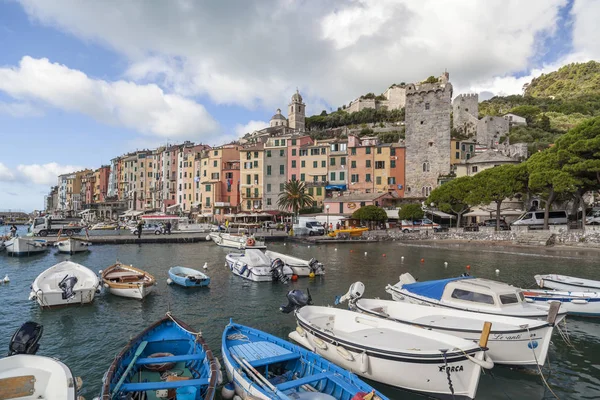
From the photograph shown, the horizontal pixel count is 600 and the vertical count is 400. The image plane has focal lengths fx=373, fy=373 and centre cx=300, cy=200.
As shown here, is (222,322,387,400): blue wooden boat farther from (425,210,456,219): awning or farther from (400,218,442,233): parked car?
(425,210,456,219): awning

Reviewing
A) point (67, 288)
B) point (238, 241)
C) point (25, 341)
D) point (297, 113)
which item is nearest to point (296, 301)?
point (25, 341)

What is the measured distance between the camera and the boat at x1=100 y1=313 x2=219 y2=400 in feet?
25.2

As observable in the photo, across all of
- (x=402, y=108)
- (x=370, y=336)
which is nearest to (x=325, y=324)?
(x=370, y=336)

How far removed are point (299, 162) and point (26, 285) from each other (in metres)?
52.6

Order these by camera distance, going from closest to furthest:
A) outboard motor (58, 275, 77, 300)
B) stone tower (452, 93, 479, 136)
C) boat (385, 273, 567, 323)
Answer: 1. boat (385, 273, 567, 323)
2. outboard motor (58, 275, 77, 300)
3. stone tower (452, 93, 479, 136)

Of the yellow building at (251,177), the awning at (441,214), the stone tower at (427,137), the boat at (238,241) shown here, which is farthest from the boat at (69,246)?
the stone tower at (427,137)

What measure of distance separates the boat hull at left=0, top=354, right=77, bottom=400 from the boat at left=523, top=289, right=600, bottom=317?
1576 cm

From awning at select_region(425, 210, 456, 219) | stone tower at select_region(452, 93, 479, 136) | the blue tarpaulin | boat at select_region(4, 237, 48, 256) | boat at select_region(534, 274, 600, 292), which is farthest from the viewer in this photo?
stone tower at select_region(452, 93, 479, 136)

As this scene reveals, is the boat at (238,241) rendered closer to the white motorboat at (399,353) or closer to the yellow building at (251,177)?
the yellow building at (251,177)

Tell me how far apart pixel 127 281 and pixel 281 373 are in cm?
1481

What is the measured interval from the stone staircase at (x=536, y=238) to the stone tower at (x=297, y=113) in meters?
90.1

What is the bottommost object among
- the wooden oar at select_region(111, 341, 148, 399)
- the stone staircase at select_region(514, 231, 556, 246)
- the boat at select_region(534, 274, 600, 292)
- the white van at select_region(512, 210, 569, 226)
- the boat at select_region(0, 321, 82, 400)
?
the wooden oar at select_region(111, 341, 148, 399)

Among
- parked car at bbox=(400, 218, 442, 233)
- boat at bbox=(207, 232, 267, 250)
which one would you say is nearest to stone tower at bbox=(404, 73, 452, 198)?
parked car at bbox=(400, 218, 442, 233)

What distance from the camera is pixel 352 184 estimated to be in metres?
67.8
